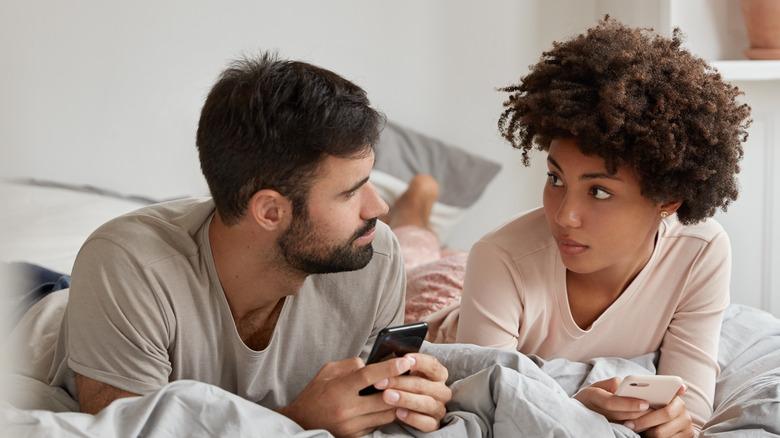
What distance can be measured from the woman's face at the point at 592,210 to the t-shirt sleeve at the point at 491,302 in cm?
10

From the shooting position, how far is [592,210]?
1.28 metres

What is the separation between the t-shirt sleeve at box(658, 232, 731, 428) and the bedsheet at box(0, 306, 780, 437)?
11cm

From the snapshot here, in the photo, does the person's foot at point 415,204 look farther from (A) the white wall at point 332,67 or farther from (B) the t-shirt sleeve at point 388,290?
(B) the t-shirt sleeve at point 388,290

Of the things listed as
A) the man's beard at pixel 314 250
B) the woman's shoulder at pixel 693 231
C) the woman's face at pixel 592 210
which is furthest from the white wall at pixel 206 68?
the man's beard at pixel 314 250

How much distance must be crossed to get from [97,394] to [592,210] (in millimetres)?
744

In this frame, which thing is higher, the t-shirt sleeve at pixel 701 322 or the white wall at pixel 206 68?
the white wall at pixel 206 68

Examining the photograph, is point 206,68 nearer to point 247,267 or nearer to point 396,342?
point 247,267

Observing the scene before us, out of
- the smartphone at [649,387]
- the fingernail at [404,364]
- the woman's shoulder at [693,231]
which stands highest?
the woman's shoulder at [693,231]

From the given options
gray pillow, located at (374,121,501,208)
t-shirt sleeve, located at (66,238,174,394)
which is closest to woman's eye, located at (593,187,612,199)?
t-shirt sleeve, located at (66,238,174,394)

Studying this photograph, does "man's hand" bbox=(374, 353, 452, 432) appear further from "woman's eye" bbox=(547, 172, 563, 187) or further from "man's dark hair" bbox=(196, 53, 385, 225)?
"woman's eye" bbox=(547, 172, 563, 187)

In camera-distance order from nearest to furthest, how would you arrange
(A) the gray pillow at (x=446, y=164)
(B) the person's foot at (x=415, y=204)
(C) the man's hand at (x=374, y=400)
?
(C) the man's hand at (x=374, y=400)
(B) the person's foot at (x=415, y=204)
(A) the gray pillow at (x=446, y=164)

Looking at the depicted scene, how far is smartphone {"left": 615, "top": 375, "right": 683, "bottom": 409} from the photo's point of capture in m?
1.04

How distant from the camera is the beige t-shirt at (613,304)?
1.37 m

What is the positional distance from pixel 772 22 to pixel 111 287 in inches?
74.0
